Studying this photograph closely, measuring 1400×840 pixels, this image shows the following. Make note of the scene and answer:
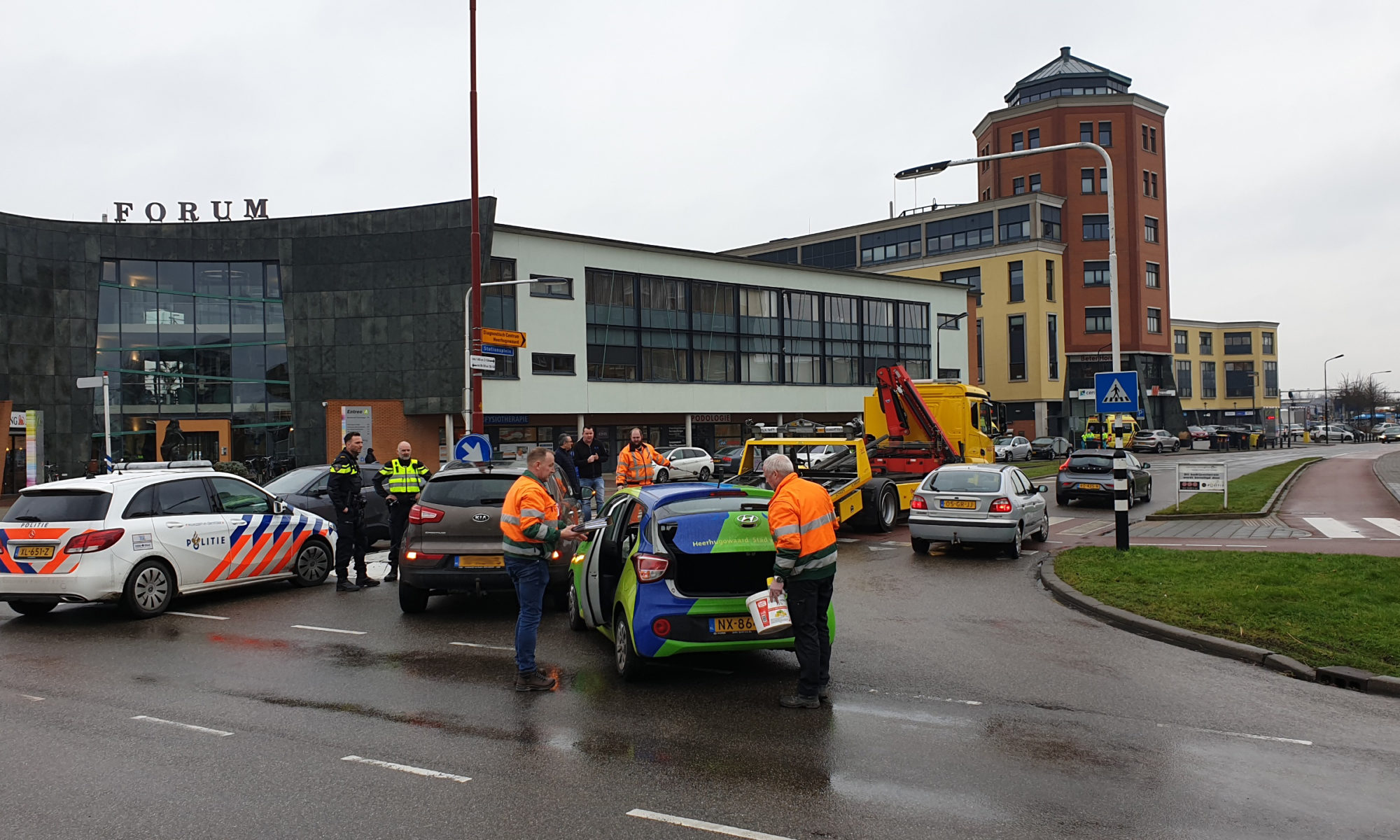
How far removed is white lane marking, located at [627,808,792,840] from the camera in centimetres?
445

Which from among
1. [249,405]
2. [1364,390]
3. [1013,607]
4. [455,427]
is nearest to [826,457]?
[1013,607]

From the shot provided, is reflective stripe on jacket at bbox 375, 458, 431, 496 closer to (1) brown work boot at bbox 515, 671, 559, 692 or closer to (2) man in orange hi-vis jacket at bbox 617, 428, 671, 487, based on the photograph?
(2) man in orange hi-vis jacket at bbox 617, 428, 671, 487

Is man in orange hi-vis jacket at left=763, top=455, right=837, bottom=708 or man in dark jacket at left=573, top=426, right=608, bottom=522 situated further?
man in dark jacket at left=573, top=426, right=608, bottom=522

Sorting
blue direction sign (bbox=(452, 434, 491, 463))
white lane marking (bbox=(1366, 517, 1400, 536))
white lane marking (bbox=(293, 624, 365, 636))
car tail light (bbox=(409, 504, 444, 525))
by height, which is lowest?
white lane marking (bbox=(293, 624, 365, 636))

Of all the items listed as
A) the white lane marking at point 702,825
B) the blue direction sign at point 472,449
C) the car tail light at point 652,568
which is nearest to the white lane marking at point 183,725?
the car tail light at point 652,568

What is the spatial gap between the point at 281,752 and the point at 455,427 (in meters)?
37.3

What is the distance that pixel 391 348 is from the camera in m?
40.8

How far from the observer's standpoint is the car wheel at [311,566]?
40.1ft

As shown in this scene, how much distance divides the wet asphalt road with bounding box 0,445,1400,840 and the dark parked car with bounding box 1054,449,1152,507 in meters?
15.2

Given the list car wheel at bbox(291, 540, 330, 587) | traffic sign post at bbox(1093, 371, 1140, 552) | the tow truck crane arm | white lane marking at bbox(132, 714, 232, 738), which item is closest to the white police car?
car wheel at bbox(291, 540, 330, 587)

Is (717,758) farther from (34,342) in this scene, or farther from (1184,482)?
(34,342)

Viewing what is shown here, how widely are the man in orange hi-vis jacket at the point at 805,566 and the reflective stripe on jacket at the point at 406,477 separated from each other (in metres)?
7.04

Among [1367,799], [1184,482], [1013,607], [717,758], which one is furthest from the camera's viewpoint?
[1184,482]

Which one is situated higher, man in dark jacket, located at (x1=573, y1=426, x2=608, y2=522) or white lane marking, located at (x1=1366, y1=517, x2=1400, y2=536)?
man in dark jacket, located at (x1=573, y1=426, x2=608, y2=522)
